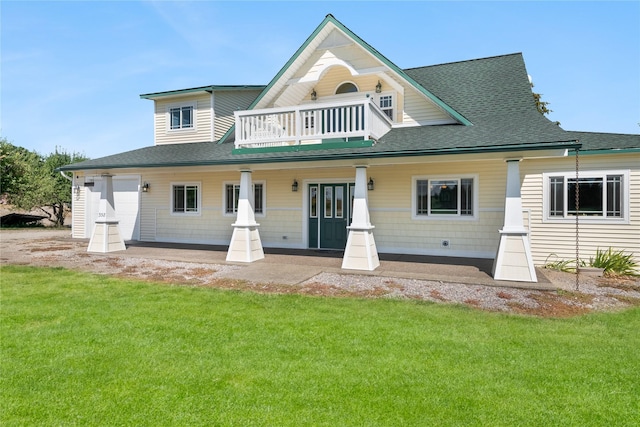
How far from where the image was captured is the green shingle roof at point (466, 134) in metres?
8.20

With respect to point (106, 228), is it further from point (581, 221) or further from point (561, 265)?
point (581, 221)

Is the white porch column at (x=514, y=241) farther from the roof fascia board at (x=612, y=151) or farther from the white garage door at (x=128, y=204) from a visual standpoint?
the white garage door at (x=128, y=204)

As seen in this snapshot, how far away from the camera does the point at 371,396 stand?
319 cm

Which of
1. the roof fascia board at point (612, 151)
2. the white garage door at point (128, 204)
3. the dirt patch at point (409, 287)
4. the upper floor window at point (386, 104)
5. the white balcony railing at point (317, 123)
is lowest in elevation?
the dirt patch at point (409, 287)

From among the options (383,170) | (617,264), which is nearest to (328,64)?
(383,170)

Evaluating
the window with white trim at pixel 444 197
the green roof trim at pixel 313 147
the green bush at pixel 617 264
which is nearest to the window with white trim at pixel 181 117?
the green roof trim at pixel 313 147

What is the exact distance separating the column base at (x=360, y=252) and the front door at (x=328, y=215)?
2944 mm

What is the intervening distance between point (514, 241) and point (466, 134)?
307cm

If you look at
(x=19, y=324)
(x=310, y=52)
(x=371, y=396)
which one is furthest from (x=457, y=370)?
(x=310, y=52)

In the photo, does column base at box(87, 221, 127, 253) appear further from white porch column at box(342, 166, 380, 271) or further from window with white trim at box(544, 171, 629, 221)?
window with white trim at box(544, 171, 629, 221)

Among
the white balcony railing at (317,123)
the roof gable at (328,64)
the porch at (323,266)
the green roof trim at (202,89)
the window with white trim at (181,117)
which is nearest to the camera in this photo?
the porch at (323,266)

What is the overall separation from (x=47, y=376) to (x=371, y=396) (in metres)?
3.24

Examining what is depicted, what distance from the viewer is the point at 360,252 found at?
30.2 feet

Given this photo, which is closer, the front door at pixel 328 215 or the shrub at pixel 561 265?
the shrub at pixel 561 265
